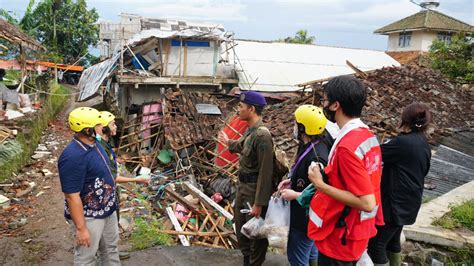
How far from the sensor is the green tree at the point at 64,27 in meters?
28.3

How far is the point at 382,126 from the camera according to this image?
34.7 ft

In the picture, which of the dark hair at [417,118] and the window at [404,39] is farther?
the window at [404,39]

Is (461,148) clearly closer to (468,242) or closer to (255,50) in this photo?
(468,242)

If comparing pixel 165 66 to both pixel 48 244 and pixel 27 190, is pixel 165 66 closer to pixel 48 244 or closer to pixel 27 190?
pixel 27 190

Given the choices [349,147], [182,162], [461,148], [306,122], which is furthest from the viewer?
[182,162]

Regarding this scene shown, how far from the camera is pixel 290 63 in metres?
19.5

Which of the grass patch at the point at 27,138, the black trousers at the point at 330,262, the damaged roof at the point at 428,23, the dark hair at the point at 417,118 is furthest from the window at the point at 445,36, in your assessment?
the black trousers at the point at 330,262

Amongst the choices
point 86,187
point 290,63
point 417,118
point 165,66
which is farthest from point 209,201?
point 290,63

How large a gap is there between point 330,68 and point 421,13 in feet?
55.2

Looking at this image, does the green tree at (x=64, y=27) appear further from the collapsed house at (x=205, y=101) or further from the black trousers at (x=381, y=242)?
the black trousers at (x=381, y=242)

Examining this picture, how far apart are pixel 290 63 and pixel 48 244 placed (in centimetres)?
1661

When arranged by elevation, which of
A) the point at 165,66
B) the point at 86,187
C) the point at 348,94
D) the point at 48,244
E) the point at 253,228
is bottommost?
the point at 48,244

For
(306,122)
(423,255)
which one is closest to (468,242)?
(423,255)

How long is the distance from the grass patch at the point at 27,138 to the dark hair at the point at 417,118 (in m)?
7.56
